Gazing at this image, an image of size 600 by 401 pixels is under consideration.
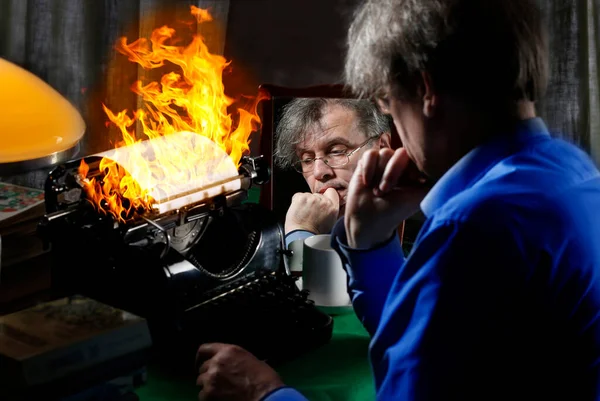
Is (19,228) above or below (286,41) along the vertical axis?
below

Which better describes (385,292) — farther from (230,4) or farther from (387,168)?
(230,4)

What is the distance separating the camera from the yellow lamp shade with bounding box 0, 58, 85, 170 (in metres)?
0.94

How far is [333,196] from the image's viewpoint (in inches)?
78.4

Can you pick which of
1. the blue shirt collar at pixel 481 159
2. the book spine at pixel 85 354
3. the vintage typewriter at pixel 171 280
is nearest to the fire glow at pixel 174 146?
the vintage typewriter at pixel 171 280

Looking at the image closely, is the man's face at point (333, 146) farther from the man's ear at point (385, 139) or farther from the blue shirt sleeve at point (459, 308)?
the blue shirt sleeve at point (459, 308)

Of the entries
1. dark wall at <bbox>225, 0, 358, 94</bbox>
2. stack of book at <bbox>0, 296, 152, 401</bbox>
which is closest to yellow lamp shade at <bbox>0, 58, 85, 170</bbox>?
stack of book at <bbox>0, 296, 152, 401</bbox>

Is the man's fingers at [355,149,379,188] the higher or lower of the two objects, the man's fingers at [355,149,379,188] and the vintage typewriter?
the higher

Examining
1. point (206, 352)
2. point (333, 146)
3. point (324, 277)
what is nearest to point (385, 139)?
point (333, 146)

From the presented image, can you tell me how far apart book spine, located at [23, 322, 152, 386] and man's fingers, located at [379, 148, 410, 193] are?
20.6 inches

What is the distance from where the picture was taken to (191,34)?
3350mm

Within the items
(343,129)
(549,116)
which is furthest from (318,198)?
(549,116)

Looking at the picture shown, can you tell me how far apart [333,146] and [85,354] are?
3.55 feet

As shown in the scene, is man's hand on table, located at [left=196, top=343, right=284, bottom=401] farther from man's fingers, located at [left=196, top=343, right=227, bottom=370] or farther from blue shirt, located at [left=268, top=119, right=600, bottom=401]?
blue shirt, located at [left=268, top=119, right=600, bottom=401]

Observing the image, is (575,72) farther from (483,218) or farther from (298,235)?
(483,218)
